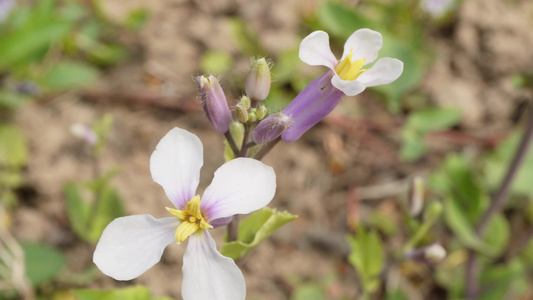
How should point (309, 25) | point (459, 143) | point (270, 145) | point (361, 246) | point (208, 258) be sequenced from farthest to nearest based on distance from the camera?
point (309, 25), point (459, 143), point (361, 246), point (270, 145), point (208, 258)

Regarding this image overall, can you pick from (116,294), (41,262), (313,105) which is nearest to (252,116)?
(313,105)

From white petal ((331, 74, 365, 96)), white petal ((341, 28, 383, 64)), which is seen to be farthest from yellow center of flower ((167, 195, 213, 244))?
white petal ((341, 28, 383, 64))

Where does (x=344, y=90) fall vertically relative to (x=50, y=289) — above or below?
above

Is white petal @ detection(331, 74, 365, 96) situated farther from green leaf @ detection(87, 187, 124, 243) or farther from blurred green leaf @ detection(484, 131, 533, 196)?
blurred green leaf @ detection(484, 131, 533, 196)

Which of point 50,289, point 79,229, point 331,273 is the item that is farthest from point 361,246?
point 50,289

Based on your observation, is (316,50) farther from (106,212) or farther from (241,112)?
(106,212)

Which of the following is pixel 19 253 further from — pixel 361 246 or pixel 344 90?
pixel 344 90
